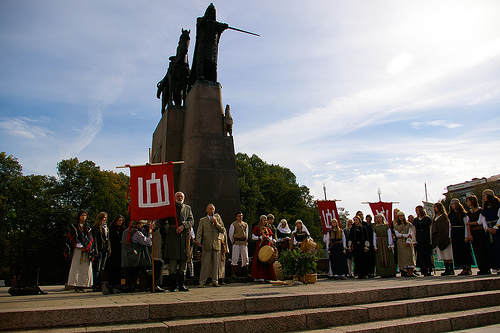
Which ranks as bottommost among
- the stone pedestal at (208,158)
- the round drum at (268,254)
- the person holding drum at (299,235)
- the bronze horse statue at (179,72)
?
the round drum at (268,254)

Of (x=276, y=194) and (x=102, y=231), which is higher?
(x=276, y=194)

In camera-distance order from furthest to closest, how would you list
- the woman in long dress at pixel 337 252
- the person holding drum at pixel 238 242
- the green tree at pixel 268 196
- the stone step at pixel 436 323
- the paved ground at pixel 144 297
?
1. the green tree at pixel 268 196
2. the woman in long dress at pixel 337 252
3. the person holding drum at pixel 238 242
4. the paved ground at pixel 144 297
5. the stone step at pixel 436 323

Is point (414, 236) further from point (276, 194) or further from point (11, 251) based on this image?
point (11, 251)

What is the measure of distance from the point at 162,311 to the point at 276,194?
34242 mm

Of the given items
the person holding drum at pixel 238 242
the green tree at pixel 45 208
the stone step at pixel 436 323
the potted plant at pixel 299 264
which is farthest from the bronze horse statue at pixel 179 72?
the green tree at pixel 45 208

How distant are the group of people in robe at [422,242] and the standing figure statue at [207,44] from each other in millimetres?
7210

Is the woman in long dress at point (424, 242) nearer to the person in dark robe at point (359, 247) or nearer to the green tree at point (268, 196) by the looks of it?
the person in dark robe at point (359, 247)

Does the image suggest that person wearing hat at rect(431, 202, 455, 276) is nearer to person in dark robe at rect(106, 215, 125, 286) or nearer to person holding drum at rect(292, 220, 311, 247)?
person holding drum at rect(292, 220, 311, 247)

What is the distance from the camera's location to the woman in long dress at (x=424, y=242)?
10586 millimetres

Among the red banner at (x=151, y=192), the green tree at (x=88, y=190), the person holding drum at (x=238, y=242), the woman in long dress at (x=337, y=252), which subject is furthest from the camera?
the green tree at (x=88, y=190)

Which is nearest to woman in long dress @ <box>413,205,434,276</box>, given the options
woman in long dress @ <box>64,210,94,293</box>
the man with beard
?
the man with beard

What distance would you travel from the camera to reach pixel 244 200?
36438 millimetres

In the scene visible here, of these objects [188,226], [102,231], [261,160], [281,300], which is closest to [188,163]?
[102,231]

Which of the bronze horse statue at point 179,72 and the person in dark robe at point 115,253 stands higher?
the bronze horse statue at point 179,72
